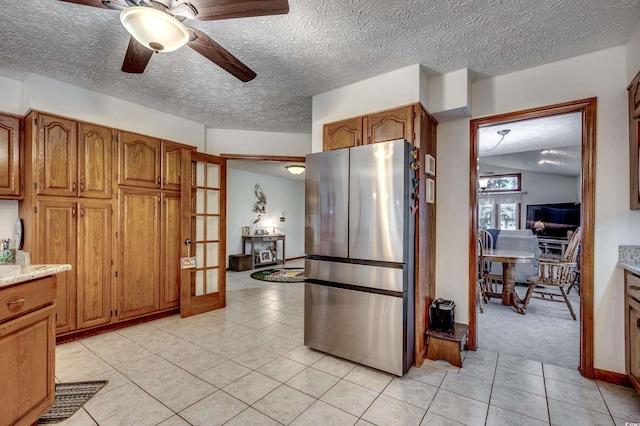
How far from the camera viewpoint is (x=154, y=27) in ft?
5.12

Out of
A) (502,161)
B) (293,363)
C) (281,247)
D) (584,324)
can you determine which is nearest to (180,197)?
(293,363)

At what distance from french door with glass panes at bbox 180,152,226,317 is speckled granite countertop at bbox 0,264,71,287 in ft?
6.46

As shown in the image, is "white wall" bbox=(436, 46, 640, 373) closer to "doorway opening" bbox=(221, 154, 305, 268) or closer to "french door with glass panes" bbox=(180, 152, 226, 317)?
"french door with glass panes" bbox=(180, 152, 226, 317)

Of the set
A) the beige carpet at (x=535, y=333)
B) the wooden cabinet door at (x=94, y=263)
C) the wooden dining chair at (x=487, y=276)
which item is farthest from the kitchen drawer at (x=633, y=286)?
the wooden cabinet door at (x=94, y=263)

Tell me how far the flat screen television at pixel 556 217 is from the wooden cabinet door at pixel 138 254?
29.4 feet

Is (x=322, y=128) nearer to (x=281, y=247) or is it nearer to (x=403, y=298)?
(x=403, y=298)

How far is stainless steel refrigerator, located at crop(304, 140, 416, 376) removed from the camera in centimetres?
234

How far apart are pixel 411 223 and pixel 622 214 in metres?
1.60

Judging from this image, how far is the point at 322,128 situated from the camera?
316cm

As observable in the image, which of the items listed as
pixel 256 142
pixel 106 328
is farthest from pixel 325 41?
pixel 106 328

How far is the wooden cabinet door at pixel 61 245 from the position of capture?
280cm

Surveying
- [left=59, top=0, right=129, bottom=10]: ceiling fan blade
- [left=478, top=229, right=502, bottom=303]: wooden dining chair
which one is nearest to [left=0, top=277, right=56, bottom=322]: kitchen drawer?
[left=59, top=0, right=129, bottom=10]: ceiling fan blade

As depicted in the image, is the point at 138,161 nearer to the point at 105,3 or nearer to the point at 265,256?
the point at 105,3

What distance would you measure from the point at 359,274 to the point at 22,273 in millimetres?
2182
